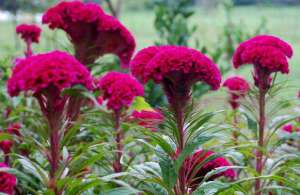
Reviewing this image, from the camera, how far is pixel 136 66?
63.6 inches

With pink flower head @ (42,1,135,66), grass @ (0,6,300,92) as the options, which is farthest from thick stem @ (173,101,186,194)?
grass @ (0,6,300,92)

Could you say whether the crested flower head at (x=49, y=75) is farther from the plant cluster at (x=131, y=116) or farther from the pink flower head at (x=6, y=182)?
the pink flower head at (x=6, y=182)

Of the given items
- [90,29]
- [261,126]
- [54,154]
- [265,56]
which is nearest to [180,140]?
[54,154]

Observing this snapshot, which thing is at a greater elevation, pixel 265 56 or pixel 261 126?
pixel 265 56

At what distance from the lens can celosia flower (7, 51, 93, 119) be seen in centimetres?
124

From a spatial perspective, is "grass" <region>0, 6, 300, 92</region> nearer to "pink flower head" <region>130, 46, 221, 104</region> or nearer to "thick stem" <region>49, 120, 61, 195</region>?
"pink flower head" <region>130, 46, 221, 104</region>

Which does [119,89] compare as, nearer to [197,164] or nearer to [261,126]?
[197,164]

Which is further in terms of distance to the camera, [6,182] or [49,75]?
[6,182]

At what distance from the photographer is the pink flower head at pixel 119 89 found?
5.92 feet

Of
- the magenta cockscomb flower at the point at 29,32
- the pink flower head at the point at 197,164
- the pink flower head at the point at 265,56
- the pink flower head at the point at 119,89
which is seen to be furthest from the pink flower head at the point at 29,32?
the pink flower head at the point at 197,164

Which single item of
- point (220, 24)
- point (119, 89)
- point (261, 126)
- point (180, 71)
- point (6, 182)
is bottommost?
point (220, 24)

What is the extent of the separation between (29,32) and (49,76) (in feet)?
4.57

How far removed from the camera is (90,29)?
206 cm

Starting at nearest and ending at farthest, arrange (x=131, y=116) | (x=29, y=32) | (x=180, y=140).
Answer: (x=180, y=140) < (x=131, y=116) < (x=29, y=32)
